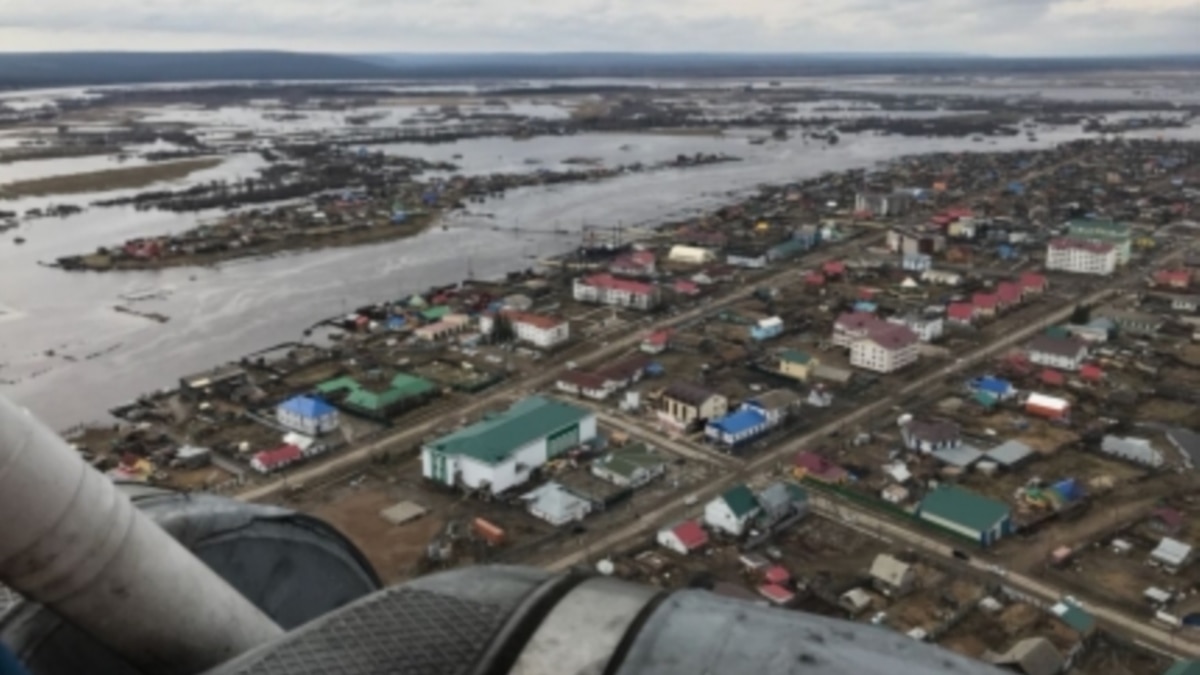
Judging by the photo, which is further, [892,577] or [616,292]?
[616,292]

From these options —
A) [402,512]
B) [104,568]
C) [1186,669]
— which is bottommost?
[402,512]

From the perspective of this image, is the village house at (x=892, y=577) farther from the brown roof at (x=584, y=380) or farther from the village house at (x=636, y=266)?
the village house at (x=636, y=266)

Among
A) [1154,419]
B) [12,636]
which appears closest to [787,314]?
[1154,419]

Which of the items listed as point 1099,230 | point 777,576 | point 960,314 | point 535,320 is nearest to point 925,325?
point 960,314

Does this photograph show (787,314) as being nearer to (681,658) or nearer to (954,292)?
(954,292)

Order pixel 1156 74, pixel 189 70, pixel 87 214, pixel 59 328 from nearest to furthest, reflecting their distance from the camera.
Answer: pixel 59 328 → pixel 87 214 → pixel 1156 74 → pixel 189 70

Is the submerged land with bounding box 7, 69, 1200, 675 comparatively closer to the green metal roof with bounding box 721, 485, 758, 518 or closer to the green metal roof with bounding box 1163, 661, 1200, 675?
the green metal roof with bounding box 721, 485, 758, 518

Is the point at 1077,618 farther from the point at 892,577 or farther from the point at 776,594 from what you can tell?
the point at 776,594
